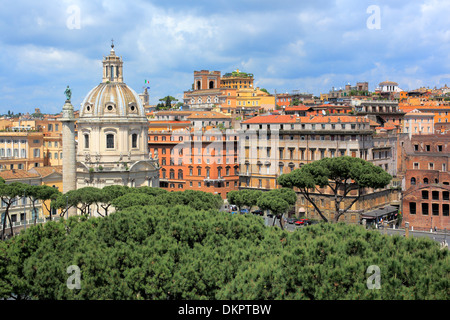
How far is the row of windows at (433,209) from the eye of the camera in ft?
183

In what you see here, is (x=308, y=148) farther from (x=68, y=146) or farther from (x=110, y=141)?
(x=68, y=146)

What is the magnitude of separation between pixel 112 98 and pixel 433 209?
34.7 m

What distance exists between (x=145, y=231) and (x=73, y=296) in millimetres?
5463

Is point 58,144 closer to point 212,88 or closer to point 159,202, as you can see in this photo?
point 159,202

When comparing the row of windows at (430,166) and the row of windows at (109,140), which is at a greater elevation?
the row of windows at (109,140)

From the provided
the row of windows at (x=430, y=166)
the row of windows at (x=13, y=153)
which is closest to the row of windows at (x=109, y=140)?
the row of windows at (x=13, y=153)

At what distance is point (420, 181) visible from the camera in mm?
64375

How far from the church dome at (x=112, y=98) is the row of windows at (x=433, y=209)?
30.0 metres

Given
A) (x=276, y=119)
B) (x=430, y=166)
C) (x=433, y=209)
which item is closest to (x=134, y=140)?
(x=276, y=119)

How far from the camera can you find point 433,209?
56.2 meters

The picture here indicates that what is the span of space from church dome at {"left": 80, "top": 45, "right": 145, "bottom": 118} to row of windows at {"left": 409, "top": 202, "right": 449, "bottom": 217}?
29993 millimetres

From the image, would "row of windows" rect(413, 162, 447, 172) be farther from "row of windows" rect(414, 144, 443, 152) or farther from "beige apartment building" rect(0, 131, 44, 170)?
"beige apartment building" rect(0, 131, 44, 170)

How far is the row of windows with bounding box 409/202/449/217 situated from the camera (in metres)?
55.7
